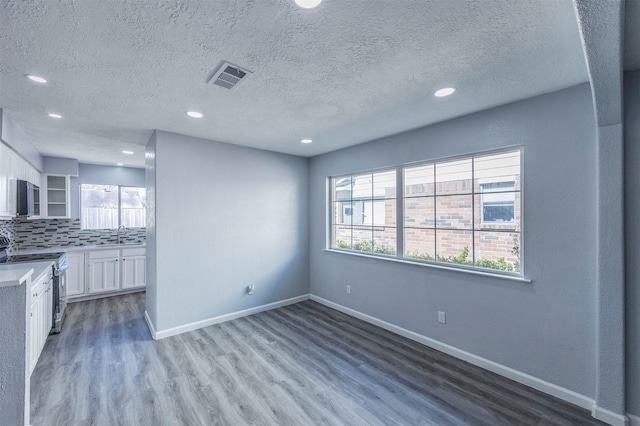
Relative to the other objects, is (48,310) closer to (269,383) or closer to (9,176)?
(9,176)

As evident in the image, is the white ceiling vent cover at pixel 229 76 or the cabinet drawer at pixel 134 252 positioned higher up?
the white ceiling vent cover at pixel 229 76

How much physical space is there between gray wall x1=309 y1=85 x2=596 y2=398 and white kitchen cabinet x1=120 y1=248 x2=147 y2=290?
4.94m

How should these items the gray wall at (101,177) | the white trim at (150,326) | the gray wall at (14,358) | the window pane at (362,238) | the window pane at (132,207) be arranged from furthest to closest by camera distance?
the window pane at (132,207) < the gray wall at (101,177) < the window pane at (362,238) < the white trim at (150,326) < the gray wall at (14,358)

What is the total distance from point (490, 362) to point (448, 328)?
1.49 ft

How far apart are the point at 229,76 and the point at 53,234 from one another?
542 centimetres

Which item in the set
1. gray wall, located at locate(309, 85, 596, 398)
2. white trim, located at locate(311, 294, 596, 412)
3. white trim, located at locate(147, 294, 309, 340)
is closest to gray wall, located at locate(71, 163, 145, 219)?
white trim, located at locate(147, 294, 309, 340)

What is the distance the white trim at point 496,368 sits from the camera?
2.22m

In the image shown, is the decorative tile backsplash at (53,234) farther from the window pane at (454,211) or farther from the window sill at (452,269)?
the window pane at (454,211)

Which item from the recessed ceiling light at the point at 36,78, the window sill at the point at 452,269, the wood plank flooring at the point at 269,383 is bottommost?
the wood plank flooring at the point at 269,383

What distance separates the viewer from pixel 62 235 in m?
5.23

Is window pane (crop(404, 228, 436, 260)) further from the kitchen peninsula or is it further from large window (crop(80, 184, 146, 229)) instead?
large window (crop(80, 184, 146, 229))

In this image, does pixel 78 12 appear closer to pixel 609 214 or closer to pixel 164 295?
pixel 164 295

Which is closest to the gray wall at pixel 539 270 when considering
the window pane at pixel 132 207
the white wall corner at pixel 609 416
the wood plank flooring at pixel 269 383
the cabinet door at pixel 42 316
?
the white wall corner at pixel 609 416

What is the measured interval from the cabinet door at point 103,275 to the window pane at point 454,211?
5.50m
